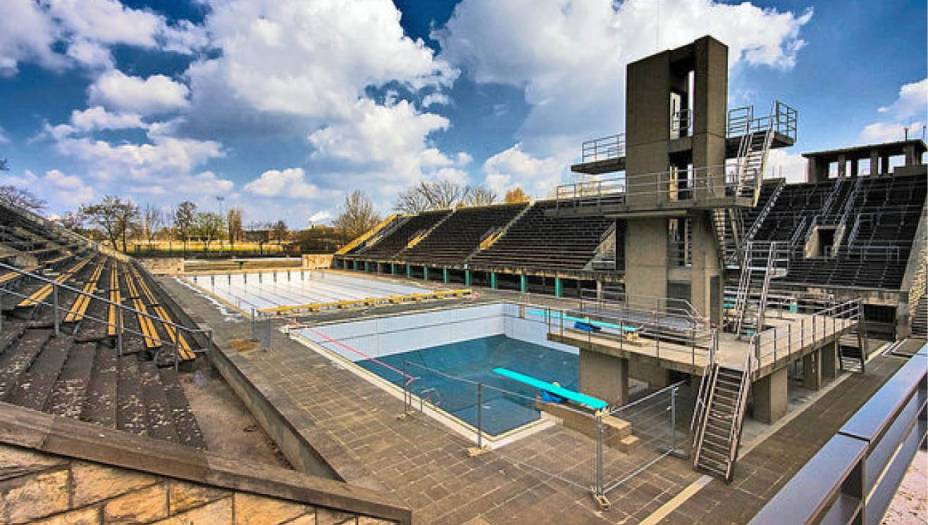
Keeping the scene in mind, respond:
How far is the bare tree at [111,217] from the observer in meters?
38.0

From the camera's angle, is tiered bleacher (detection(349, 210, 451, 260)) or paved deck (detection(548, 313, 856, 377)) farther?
tiered bleacher (detection(349, 210, 451, 260))

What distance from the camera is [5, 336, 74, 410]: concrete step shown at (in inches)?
151

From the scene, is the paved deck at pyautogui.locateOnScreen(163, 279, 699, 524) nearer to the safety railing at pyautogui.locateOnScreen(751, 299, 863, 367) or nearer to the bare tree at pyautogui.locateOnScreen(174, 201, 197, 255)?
the safety railing at pyautogui.locateOnScreen(751, 299, 863, 367)

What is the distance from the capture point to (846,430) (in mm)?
1420

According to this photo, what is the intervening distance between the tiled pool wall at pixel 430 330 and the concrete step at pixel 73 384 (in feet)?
21.4

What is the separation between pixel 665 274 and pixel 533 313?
299 inches

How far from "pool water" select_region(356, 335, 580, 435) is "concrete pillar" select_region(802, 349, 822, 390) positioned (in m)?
4.81

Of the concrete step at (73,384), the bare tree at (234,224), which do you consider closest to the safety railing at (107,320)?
the concrete step at (73,384)

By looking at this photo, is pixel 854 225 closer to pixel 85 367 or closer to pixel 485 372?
pixel 485 372

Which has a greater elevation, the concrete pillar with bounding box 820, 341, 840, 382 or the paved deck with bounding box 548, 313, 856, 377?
the paved deck with bounding box 548, 313, 856, 377

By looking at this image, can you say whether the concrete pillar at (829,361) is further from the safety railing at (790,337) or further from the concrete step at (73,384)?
the concrete step at (73,384)

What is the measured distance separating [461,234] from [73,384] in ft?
84.6

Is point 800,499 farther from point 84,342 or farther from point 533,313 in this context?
point 533,313

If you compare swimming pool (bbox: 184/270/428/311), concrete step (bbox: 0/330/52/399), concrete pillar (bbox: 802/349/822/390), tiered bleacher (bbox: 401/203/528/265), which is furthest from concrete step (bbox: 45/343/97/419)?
tiered bleacher (bbox: 401/203/528/265)
